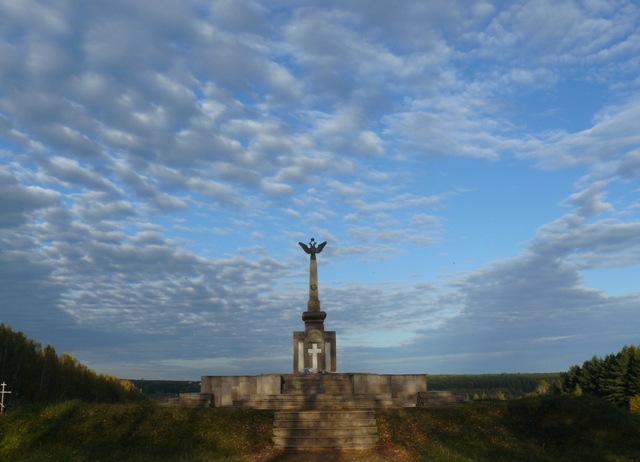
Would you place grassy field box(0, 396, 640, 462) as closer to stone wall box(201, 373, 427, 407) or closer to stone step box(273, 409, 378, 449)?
stone step box(273, 409, 378, 449)

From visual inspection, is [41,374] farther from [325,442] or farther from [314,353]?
→ [325,442]

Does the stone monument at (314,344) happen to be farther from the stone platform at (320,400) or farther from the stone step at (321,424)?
the stone step at (321,424)

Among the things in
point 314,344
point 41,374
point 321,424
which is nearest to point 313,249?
point 314,344

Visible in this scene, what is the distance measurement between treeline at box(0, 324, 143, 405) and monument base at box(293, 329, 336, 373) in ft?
61.5

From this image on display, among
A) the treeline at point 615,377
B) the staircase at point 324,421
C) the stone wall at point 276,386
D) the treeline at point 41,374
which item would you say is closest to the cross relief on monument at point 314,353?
the stone wall at point 276,386

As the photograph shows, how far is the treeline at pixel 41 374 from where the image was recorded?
159 ft

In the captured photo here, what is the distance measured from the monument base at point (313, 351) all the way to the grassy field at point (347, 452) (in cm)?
1248

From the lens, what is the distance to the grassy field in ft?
57.3

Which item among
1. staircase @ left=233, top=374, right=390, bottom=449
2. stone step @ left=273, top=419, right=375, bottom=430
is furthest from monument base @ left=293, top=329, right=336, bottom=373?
stone step @ left=273, top=419, right=375, bottom=430

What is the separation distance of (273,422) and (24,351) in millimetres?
40573

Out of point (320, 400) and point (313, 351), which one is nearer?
point (320, 400)

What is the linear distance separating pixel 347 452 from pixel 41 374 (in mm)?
44568

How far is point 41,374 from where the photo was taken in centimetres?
5294

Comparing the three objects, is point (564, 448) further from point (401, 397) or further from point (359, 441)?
point (401, 397)
